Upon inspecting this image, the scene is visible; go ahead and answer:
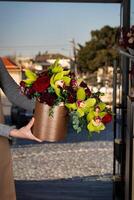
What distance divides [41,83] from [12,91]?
220mm

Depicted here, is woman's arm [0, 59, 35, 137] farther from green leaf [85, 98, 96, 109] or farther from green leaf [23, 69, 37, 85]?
green leaf [85, 98, 96, 109]

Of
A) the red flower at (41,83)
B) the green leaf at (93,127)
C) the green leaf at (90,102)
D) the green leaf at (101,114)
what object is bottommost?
the green leaf at (93,127)

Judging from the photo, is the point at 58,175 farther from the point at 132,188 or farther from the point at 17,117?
the point at 17,117

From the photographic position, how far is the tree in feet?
62.3

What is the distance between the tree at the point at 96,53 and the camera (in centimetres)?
1900

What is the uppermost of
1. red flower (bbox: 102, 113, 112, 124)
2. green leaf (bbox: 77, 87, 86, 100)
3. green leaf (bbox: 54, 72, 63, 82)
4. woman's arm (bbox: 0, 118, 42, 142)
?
green leaf (bbox: 54, 72, 63, 82)

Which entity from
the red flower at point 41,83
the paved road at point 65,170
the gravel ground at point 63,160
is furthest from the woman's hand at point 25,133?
the gravel ground at point 63,160

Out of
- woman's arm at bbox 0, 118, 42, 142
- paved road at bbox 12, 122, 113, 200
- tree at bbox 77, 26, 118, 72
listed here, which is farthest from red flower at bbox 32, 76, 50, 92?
tree at bbox 77, 26, 118, 72

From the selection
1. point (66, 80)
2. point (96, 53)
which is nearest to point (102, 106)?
point (66, 80)

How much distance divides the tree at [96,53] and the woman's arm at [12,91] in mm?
16457

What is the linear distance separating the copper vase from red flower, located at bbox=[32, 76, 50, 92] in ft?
0.17

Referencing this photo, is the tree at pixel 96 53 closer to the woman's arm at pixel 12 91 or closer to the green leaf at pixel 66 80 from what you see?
the woman's arm at pixel 12 91

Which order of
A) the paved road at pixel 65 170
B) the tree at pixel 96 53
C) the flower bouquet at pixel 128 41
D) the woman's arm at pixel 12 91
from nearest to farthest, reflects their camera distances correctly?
the woman's arm at pixel 12 91 < the flower bouquet at pixel 128 41 < the paved road at pixel 65 170 < the tree at pixel 96 53

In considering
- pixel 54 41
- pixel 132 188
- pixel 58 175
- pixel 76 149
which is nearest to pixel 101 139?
pixel 76 149
